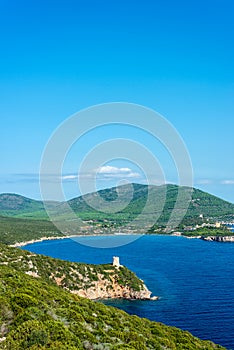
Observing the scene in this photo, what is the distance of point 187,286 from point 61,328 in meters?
62.3

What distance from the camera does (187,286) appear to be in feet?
258

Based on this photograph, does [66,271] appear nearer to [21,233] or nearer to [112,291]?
[112,291]

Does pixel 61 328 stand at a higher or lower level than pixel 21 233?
higher

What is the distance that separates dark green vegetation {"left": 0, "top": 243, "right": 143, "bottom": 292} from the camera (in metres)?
62.0

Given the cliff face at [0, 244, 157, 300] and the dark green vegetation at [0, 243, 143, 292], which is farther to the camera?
the cliff face at [0, 244, 157, 300]

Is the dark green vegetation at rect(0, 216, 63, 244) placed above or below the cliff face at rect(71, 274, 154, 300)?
above

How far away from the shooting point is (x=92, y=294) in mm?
67875

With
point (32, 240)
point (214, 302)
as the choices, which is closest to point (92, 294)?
point (214, 302)

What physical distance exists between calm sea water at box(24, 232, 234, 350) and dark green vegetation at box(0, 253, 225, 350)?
22392 mm

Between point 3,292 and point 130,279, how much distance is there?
1926 inches

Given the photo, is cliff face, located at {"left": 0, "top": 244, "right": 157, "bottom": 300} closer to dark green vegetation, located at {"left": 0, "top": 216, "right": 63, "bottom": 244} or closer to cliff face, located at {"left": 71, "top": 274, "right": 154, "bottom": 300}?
cliff face, located at {"left": 71, "top": 274, "right": 154, "bottom": 300}

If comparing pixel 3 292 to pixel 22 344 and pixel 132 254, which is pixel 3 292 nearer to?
pixel 22 344

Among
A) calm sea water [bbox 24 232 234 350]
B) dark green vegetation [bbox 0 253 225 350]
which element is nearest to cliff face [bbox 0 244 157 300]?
calm sea water [bbox 24 232 234 350]

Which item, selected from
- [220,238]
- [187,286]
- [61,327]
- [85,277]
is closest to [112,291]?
[85,277]
